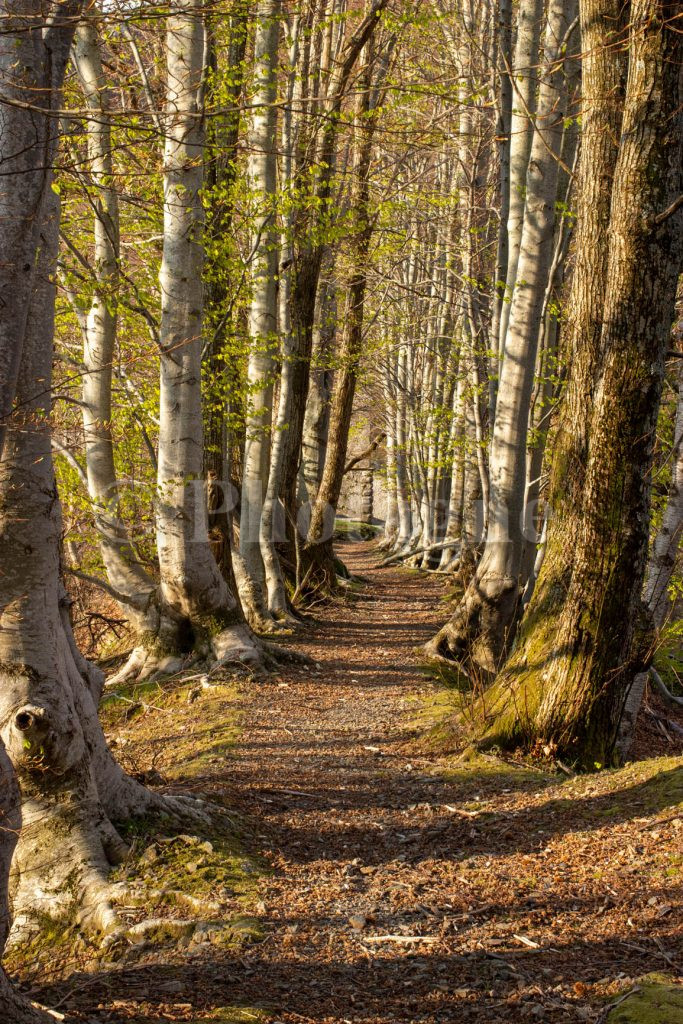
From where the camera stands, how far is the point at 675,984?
126 inches

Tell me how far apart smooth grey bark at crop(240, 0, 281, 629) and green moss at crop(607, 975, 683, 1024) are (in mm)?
8194

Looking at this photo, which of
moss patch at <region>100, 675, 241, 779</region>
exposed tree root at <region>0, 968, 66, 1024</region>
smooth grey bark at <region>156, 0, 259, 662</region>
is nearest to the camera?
exposed tree root at <region>0, 968, 66, 1024</region>

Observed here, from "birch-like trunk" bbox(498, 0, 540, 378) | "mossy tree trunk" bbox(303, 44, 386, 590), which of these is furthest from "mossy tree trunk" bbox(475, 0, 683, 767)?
"mossy tree trunk" bbox(303, 44, 386, 590)

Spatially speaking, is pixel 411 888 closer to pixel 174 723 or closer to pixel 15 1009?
pixel 15 1009

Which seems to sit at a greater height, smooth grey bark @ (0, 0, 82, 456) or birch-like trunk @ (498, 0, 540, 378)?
birch-like trunk @ (498, 0, 540, 378)

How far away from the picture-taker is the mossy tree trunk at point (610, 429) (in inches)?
215

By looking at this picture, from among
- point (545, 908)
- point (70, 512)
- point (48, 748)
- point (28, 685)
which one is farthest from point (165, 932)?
point (70, 512)

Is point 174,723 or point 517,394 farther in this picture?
point 517,394

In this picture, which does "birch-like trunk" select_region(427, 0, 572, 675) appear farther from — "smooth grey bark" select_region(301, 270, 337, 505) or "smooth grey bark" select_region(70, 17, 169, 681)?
"smooth grey bark" select_region(301, 270, 337, 505)

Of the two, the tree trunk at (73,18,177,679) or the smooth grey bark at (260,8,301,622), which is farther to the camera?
the smooth grey bark at (260,8,301,622)

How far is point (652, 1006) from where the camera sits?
2.99m

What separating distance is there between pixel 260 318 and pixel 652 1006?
356 inches

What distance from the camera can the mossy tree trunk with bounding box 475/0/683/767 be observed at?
5469 mm

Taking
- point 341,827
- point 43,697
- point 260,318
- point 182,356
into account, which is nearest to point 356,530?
point 260,318
